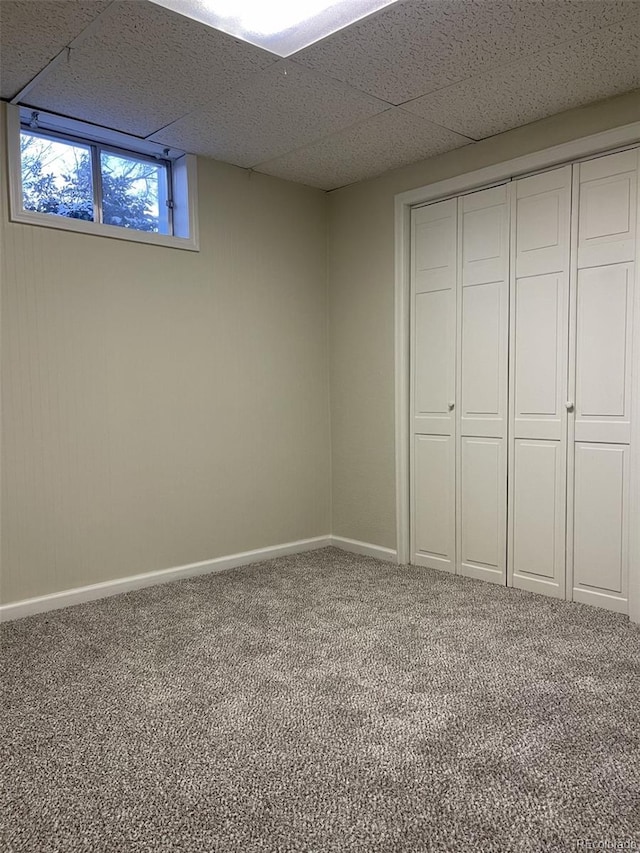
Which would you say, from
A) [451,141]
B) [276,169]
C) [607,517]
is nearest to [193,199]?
[276,169]

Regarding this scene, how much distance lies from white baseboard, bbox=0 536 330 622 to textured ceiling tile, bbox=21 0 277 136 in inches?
96.6

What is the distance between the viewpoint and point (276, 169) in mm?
3973

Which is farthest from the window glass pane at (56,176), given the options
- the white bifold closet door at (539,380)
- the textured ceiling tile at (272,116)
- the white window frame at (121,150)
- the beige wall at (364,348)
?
the white bifold closet door at (539,380)

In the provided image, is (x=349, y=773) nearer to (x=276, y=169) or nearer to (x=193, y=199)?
(x=193, y=199)

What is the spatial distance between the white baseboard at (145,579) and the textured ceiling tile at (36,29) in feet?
8.12

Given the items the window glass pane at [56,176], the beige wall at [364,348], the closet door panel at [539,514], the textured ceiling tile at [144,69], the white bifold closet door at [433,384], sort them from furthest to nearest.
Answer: the beige wall at [364,348] → the white bifold closet door at [433,384] → the closet door panel at [539,514] → the window glass pane at [56,176] → the textured ceiling tile at [144,69]

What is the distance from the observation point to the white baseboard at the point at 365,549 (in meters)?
4.10

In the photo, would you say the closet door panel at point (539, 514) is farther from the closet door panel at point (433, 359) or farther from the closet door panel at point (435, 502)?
the closet door panel at point (433, 359)

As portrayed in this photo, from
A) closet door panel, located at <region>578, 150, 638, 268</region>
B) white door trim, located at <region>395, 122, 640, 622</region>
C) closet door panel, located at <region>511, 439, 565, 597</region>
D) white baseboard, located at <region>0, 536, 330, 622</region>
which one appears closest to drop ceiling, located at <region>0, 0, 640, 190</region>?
white door trim, located at <region>395, 122, 640, 622</region>

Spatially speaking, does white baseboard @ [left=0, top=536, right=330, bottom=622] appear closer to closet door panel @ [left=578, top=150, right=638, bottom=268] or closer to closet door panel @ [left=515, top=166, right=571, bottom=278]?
closet door panel @ [left=515, top=166, right=571, bottom=278]

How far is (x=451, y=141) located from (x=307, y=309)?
1.43 metres

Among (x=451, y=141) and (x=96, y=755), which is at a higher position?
(x=451, y=141)

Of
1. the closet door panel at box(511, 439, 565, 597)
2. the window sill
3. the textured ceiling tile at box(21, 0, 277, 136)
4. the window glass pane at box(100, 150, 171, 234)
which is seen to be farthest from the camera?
the window glass pane at box(100, 150, 171, 234)

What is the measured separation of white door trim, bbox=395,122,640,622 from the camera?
295 centimetres
